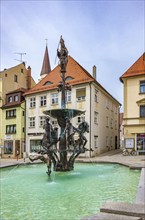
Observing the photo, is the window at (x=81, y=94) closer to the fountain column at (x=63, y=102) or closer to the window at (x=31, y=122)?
the window at (x=31, y=122)

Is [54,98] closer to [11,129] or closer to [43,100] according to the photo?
[43,100]

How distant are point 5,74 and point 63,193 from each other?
38.1 metres

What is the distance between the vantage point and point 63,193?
27.4 feet

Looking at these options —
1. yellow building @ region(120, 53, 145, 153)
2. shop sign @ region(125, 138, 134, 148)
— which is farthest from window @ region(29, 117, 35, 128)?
shop sign @ region(125, 138, 134, 148)

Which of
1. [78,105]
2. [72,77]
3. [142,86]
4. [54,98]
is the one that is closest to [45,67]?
[54,98]

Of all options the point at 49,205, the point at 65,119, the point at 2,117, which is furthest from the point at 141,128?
the point at 49,205

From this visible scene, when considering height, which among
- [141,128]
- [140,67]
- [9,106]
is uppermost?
[140,67]

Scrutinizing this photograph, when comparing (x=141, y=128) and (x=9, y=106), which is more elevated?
(x=9, y=106)

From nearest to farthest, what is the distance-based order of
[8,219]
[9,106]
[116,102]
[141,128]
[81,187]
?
[8,219], [81,187], [141,128], [9,106], [116,102]

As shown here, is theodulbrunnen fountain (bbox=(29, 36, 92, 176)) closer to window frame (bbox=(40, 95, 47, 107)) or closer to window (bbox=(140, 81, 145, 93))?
window (bbox=(140, 81, 145, 93))

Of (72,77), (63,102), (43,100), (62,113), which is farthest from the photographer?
(43,100)

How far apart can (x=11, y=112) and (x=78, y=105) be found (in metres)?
12.2

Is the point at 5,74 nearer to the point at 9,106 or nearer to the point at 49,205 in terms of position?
the point at 9,106

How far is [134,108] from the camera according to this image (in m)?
32.0
